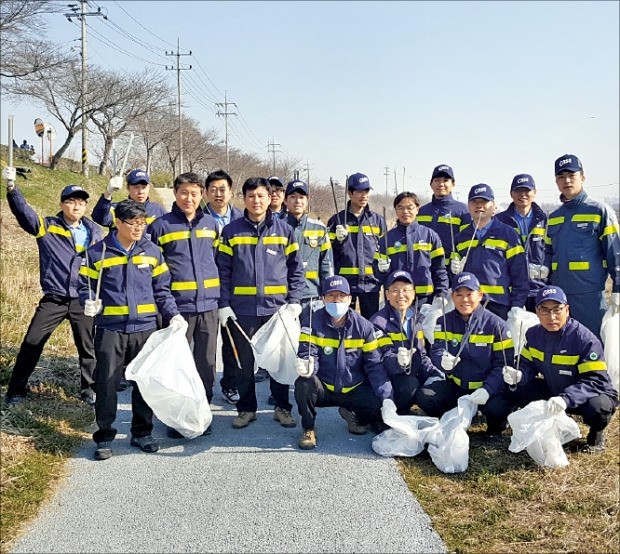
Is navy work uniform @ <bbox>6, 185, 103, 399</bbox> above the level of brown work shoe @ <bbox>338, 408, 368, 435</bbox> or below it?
above

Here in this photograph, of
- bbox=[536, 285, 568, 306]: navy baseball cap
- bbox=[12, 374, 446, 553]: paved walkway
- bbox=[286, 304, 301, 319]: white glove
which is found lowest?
bbox=[12, 374, 446, 553]: paved walkway

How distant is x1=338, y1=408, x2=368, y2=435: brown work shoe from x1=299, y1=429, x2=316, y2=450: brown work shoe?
13.6 inches

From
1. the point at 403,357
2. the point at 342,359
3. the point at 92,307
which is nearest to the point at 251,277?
the point at 342,359

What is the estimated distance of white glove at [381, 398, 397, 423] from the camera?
3.88 m

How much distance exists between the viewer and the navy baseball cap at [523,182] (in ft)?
16.4

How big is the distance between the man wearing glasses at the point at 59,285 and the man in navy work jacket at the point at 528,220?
359cm

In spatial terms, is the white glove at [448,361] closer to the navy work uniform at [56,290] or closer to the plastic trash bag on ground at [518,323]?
the plastic trash bag on ground at [518,323]

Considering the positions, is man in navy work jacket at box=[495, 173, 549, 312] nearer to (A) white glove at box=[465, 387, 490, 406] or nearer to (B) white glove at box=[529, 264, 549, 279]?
(B) white glove at box=[529, 264, 549, 279]

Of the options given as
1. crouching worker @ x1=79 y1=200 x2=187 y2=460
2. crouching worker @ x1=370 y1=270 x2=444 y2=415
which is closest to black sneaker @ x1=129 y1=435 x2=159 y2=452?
crouching worker @ x1=79 y1=200 x2=187 y2=460

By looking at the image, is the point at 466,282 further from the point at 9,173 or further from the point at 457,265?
the point at 9,173

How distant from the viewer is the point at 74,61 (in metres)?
23.7

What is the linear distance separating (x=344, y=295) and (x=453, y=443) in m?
1.26

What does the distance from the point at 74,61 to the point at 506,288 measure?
2391 centimetres

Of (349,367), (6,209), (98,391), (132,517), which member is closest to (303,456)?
(349,367)
